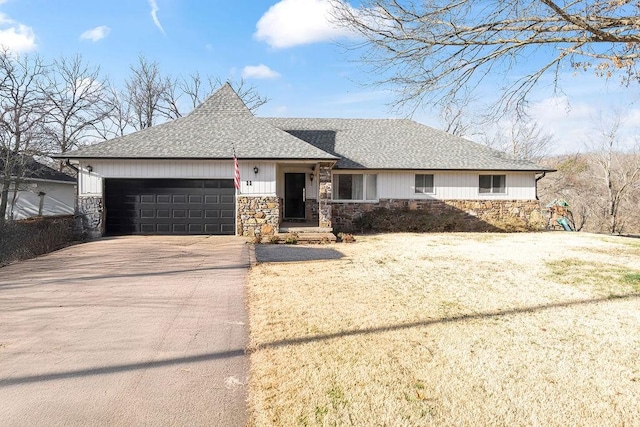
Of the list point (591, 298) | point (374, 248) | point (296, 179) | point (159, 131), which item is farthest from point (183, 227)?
point (591, 298)

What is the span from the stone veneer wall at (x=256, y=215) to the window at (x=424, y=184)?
724 cm

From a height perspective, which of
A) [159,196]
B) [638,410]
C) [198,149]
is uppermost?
[198,149]

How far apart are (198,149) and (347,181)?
688 centimetres

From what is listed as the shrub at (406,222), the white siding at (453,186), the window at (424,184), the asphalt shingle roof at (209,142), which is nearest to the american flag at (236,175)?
the asphalt shingle roof at (209,142)

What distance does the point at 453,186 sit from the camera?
17.5m

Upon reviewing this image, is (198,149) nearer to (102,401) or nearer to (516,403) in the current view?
(102,401)

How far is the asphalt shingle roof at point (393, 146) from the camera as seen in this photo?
674 inches

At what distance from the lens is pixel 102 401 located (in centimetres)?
298

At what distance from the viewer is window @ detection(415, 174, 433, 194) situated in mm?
17438

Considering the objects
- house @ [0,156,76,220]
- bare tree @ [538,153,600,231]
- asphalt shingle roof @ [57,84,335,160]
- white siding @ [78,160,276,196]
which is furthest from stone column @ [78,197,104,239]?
bare tree @ [538,153,600,231]

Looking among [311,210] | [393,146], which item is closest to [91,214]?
[311,210]

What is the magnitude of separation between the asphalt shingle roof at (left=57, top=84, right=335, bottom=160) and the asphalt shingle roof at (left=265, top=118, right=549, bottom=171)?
10.7ft

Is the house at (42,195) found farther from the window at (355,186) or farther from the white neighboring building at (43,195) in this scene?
the window at (355,186)

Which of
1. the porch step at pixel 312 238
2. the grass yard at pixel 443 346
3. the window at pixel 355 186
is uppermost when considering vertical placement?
the window at pixel 355 186
